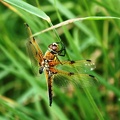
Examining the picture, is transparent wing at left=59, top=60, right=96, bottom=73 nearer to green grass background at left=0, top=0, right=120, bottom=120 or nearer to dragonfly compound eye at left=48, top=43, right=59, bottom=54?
dragonfly compound eye at left=48, top=43, right=59, bottom=54

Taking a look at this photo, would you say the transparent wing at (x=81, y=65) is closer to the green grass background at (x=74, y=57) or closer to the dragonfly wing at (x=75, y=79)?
the dragonfly wing at (x=75, y=79)

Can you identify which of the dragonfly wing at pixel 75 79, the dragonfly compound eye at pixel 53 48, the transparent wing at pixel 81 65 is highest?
the dragonfly compound eye at pixel 53 48

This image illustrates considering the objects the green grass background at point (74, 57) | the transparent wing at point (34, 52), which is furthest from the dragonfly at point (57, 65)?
the green grass background at point (74, 57)

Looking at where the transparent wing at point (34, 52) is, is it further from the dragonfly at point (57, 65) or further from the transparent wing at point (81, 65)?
the transparent wing at point (81, 65)

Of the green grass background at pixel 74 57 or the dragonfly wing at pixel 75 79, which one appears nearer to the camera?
the dragonfly wing at pixel 75 79

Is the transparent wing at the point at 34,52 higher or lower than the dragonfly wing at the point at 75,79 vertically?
higher

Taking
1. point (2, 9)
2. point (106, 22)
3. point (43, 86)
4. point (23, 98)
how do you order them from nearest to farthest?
1. point (43, 86)
2. point (23, 98)
3. point (106, 22)
4. point (2, 9)

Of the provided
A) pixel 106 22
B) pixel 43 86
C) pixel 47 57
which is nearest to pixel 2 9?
pixel 106 22

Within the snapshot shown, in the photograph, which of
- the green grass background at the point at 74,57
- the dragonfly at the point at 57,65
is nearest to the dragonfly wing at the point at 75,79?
the dragonfly at the point at 57,65

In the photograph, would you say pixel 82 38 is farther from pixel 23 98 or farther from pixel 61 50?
pixel 61 50
